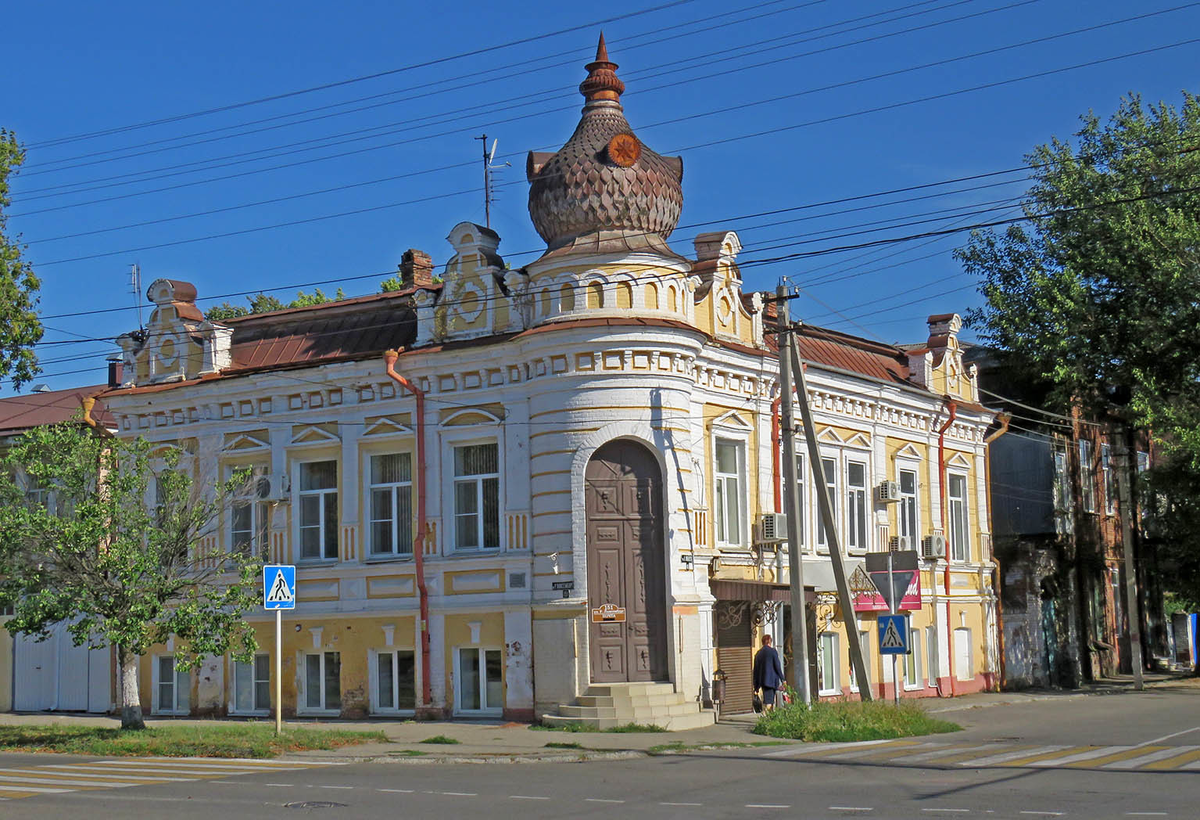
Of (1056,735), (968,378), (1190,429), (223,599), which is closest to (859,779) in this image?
(1056,735)

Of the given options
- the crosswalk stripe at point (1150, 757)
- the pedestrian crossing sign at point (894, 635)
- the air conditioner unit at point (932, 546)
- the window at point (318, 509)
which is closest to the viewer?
the crosswalk stripe at point (1150, 757)

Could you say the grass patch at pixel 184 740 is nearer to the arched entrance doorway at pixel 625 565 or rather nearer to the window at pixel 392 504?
the arched entrance doorway at pixel 625 565

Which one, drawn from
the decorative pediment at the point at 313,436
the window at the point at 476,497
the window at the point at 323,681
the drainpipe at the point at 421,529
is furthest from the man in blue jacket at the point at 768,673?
the decorative pediment at the point at 313,436

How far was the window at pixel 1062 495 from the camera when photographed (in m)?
39.4

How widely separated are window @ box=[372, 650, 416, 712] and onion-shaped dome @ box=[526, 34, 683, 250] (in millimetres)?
8489

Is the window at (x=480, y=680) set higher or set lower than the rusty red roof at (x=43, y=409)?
lower

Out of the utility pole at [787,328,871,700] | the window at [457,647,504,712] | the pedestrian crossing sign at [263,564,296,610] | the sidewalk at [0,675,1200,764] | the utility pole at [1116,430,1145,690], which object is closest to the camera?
the sidewalk at [0,675,1200,764]

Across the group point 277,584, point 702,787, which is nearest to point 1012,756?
point 702,787

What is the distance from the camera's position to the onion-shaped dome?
25234 millimetres

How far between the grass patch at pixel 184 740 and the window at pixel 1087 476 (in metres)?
25.7

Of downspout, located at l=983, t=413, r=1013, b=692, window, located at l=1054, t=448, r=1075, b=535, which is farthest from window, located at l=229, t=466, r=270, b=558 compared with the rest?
window, located at l=1054, t=448, r=1075, b=535

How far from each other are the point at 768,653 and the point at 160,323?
1515 centimetres

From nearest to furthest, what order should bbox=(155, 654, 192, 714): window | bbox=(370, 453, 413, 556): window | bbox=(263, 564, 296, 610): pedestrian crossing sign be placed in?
bbox=(263, 564, 296, 610): pedestrian crossing sign
bbox=(370, 453, 413, 556): window
bbox=(155, 654, 192, 714): window

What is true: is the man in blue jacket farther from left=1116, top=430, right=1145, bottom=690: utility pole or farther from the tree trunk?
left=1116, top=430, right=1145, bottom=690: utility pole
